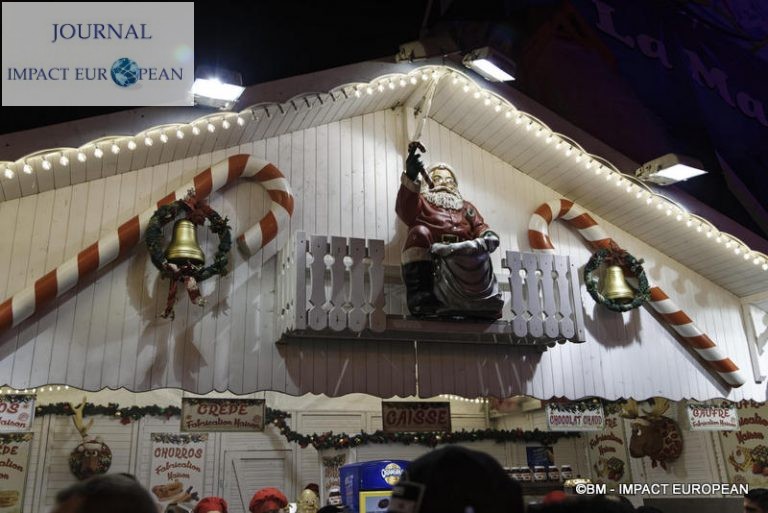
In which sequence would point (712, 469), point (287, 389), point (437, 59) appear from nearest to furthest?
point (287, 389) < point (437, 59) < point (712, 469)

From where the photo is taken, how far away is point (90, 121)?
16.4 ft

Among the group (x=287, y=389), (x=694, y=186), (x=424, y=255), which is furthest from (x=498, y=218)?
(x=694, y=186)

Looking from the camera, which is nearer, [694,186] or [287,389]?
[287,389]

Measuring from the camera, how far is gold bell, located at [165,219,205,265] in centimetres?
511

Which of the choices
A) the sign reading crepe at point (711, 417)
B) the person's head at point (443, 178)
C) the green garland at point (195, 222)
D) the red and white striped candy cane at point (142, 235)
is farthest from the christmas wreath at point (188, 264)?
the sign reading crepe at point (711, 417)

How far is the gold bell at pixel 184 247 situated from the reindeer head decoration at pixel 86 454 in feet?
13.2

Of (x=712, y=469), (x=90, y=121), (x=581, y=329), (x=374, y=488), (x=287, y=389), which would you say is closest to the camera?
(x=374, y=488)

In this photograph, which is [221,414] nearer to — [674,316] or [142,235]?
[142,235]

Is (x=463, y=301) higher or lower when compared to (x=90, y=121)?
lower

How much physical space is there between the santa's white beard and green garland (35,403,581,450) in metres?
3.57

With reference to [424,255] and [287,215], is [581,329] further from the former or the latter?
[287,215]

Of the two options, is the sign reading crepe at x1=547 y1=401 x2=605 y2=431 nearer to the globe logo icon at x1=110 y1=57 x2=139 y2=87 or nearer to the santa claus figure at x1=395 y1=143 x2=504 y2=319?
the santa claus figure at x1=395 y1=143 x2=504 y2=319

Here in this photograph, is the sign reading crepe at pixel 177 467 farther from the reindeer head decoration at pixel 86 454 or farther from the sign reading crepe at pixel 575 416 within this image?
the sign reading crepe at pixel 575 416

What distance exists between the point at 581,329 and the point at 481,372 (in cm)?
95
